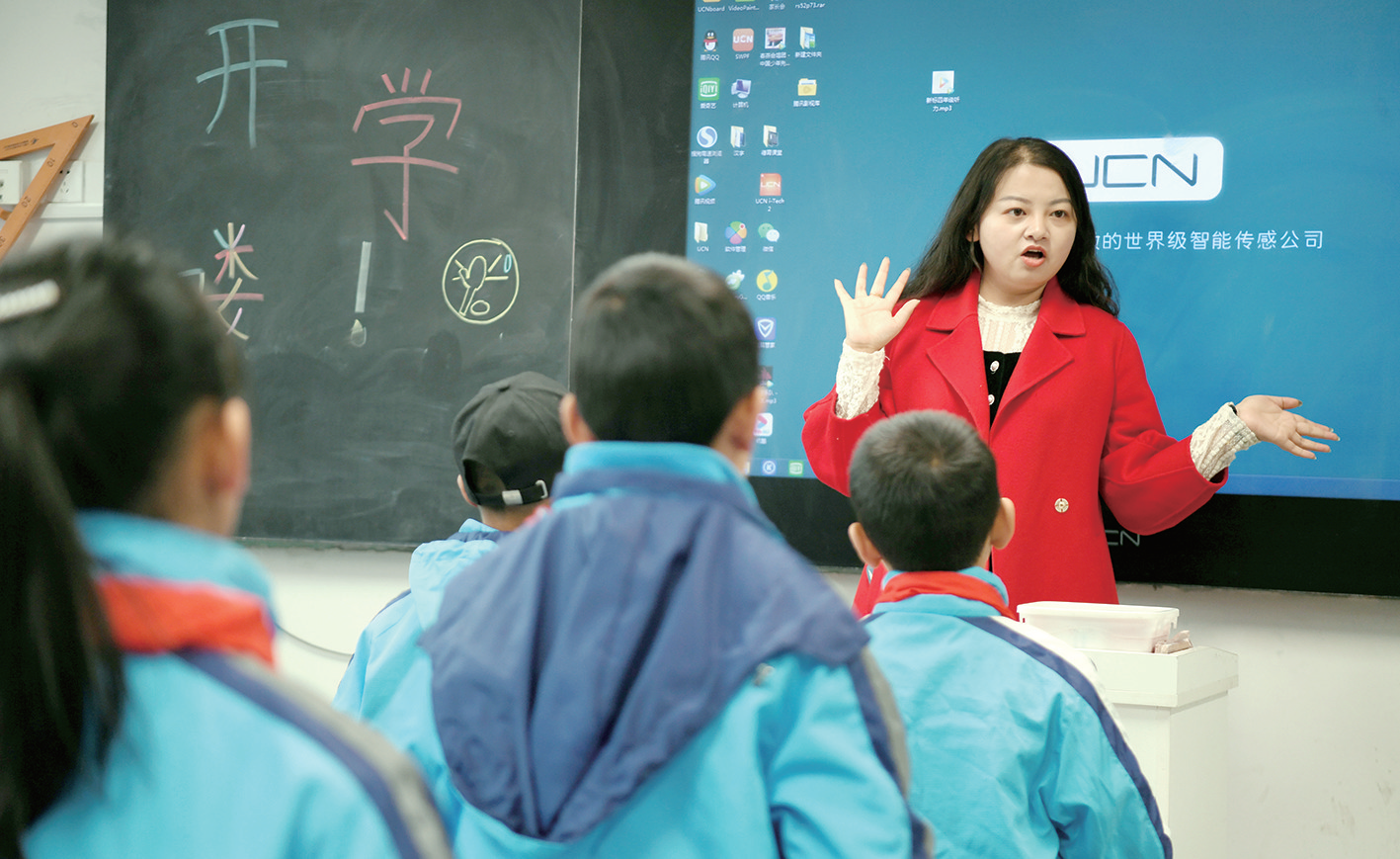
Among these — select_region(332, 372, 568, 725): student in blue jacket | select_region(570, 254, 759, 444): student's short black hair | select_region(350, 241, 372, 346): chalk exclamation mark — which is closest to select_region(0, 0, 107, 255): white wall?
select_region(350, 241, 372, 346): chalk exclamation mark

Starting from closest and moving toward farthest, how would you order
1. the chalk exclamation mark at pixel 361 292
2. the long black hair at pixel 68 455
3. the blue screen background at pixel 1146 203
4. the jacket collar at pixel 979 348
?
the long black hair at pixel 68 455
the jacket collar at pixel 979 348
the blue screen background at pixel 1146 203
the chalk exclamation mark at pixel 361 292

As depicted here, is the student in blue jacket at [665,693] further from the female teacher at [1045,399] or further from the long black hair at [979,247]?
the long black hair at [979,247]

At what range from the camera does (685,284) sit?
0.97 metres

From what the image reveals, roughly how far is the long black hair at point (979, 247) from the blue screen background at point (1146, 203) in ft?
0.83

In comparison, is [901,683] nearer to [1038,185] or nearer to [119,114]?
[1038,185]

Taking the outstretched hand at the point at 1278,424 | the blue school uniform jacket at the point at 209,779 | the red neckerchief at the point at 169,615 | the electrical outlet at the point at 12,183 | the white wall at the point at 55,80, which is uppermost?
the white wall at the point at 55,80

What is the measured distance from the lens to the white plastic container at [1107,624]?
184cm

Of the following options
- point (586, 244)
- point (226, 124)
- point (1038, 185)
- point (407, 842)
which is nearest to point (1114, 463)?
point (1038, 185)

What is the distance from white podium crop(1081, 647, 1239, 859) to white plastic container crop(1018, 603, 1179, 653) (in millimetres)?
40

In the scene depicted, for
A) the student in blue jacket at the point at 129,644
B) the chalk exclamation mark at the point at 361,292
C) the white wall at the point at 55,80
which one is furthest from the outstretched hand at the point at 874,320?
the white wall at the point at 55,80

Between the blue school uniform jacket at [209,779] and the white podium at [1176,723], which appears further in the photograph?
the white podium at [1176,723]

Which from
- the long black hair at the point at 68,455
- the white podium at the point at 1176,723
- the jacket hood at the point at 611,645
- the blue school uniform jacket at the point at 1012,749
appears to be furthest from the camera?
the white podium at the point at 1176,723

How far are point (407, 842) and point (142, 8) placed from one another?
332 cm

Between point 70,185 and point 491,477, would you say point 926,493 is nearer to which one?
point 491,477
